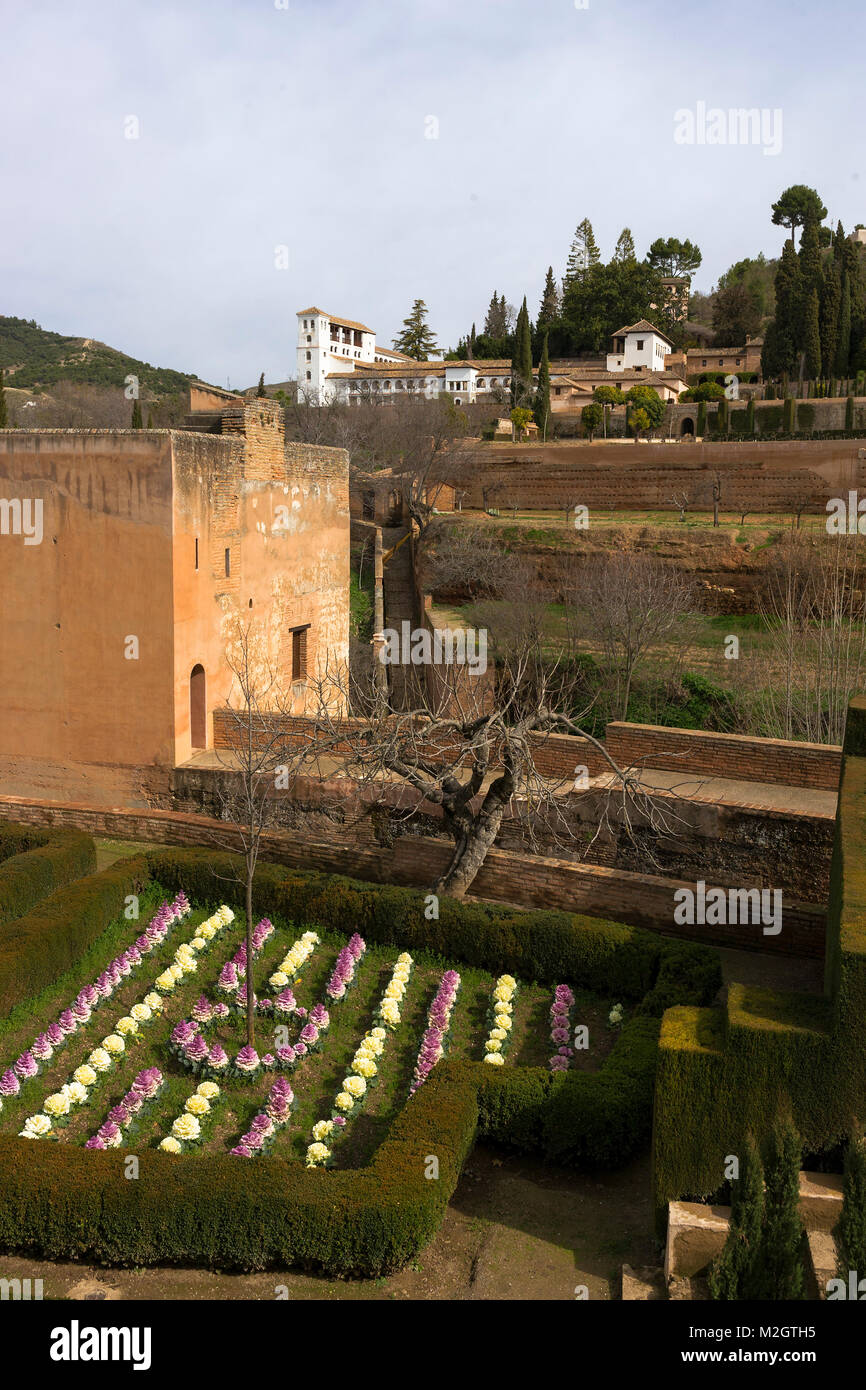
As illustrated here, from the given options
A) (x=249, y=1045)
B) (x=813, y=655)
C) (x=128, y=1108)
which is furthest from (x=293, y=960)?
(x=813, y=655)

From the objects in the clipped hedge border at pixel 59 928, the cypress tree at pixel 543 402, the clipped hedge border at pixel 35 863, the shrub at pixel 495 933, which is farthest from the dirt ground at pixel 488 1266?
the cypress tree at pixel 543 402

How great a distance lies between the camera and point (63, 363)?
74312 millimetres

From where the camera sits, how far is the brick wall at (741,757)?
44.9 feet

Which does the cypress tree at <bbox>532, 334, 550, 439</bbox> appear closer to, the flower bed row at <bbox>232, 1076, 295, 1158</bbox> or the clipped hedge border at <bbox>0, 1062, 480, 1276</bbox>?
the flower bed row at <bbox>232, 1076, 295, 1158</bbox>

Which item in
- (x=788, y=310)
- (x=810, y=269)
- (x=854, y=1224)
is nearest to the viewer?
(x=854, y=1224)

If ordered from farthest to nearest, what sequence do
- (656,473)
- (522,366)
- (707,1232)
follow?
(522,366)
(656,473)
(707,1232)

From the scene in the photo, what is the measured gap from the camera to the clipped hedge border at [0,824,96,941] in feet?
36.5

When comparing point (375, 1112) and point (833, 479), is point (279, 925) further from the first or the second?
point (833, 479)

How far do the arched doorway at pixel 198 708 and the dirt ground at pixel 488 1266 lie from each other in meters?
9.11

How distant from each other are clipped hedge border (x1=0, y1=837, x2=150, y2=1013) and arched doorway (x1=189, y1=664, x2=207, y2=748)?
12.0ft

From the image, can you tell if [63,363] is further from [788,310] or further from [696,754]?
[696,754]

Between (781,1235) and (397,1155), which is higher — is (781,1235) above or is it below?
above

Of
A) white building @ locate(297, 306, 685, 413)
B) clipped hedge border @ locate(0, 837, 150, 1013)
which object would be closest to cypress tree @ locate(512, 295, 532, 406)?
white building @ locate(297, 306, 685, 413)

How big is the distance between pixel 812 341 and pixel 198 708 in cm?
4478
